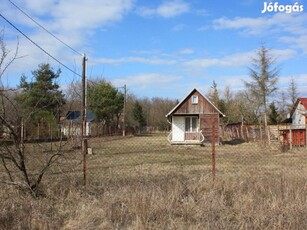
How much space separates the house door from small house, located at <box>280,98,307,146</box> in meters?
8.49

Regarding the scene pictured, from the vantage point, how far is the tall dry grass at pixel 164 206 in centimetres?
506

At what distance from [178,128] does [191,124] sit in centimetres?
128

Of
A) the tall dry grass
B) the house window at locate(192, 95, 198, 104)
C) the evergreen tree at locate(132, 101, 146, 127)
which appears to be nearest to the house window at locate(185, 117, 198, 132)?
the house window at locate(192, 95, 198, 104)

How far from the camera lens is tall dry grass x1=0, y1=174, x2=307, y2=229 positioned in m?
5.06

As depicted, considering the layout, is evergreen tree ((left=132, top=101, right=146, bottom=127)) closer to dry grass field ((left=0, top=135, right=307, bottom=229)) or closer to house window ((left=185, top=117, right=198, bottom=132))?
house window ((left=185, top=117, right=198, bottom=132))

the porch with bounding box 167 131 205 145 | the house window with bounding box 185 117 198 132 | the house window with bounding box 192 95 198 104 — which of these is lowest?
the porch with bounding box 167 131 205 145

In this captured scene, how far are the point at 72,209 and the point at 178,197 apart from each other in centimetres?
177

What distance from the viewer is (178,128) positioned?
1303 inches

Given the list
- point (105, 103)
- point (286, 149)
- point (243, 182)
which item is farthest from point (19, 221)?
point (105, 103)

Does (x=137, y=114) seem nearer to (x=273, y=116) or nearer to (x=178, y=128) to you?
(x=273, y=116)

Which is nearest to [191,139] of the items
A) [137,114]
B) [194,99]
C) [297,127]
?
[194,99]

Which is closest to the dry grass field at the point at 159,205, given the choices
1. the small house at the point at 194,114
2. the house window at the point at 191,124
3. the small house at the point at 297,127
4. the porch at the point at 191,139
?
the small house at the point at 297,127

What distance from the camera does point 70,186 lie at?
714 centimetres

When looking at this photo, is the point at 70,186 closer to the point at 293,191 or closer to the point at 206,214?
the point at 206,214
